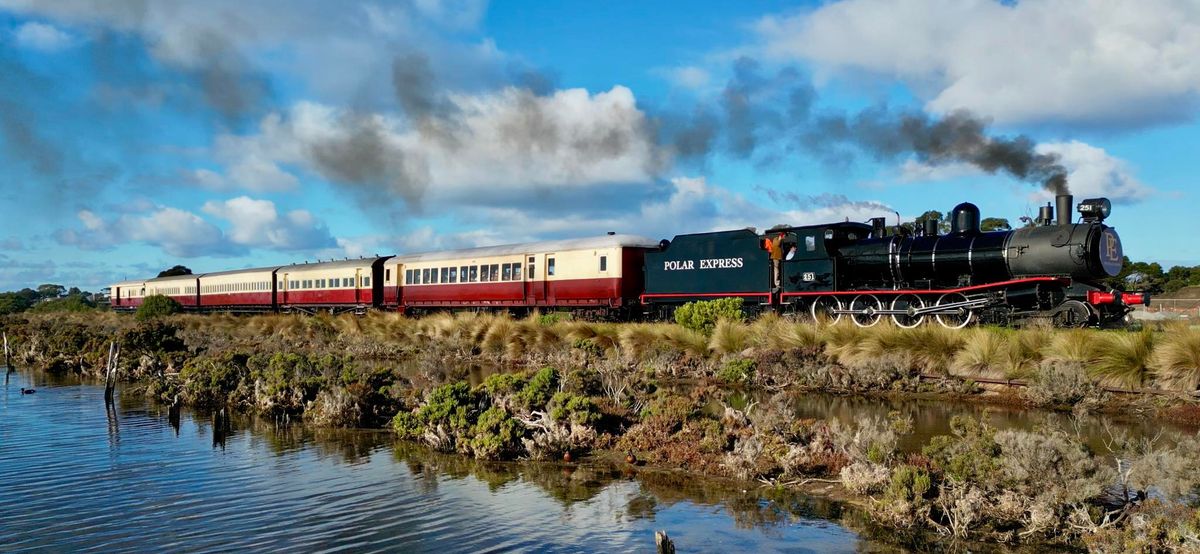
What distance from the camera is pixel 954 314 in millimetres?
20297

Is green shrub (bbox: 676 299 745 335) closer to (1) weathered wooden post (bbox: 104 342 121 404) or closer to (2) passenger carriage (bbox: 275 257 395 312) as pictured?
(1) weathered wooden post (bbox: 104 342 121 404)

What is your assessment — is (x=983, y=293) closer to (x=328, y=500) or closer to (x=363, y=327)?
(x=328, y=500)

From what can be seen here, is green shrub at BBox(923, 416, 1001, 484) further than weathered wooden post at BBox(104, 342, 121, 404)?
No

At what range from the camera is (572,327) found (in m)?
23.1

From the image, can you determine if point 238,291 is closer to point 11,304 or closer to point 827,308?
point 11,304

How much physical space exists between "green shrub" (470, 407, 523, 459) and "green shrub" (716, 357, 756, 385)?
7.33 meters

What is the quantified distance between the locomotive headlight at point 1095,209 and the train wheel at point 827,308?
20.2 feet

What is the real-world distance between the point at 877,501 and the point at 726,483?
5.99 feet

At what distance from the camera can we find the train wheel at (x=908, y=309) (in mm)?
20750

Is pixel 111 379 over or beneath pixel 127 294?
beneath

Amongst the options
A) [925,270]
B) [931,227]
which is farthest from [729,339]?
[931,227]

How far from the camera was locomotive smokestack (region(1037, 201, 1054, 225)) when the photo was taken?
1938 centimetres

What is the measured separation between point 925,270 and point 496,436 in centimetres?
1372

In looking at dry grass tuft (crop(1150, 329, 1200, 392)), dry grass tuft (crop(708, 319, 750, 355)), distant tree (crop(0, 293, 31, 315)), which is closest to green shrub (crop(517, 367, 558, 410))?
dry grass tuft (crop(708, 319, 750, 355))
